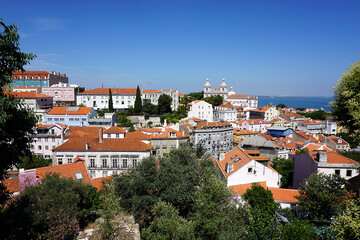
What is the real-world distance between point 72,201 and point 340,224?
45.9 feet

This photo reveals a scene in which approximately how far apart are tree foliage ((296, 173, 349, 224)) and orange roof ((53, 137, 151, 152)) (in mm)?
22650

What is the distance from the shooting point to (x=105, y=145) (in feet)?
114

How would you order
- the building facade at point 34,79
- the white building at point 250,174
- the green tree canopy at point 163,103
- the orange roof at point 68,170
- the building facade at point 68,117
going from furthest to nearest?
the building facade at point 34,79 → the green tree canopy at point 163,103 → the building facade at point 68,117 → the white building at point 250,174 → the orange roof at point 68,170

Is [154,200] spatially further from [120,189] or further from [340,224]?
[340,224]

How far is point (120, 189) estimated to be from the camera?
17781 mm

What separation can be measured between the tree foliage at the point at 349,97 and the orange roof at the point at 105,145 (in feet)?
83.4

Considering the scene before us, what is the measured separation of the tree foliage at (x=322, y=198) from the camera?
15.9 metres

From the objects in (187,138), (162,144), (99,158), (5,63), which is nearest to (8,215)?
(5,63)

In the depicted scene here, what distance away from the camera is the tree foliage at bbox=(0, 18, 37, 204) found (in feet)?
26.2

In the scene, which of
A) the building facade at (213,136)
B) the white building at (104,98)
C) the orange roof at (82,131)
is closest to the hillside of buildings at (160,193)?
the orange roof at (82,131)

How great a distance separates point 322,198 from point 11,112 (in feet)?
61.2

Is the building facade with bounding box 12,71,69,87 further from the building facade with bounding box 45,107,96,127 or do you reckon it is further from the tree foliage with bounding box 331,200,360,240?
the tree foliage with bounding box 331,200,360,240

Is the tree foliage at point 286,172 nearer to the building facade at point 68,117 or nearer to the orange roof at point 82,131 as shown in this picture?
the orange roof at point 82,131

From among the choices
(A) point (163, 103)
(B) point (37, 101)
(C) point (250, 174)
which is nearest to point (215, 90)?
(A) point (163, 103)
